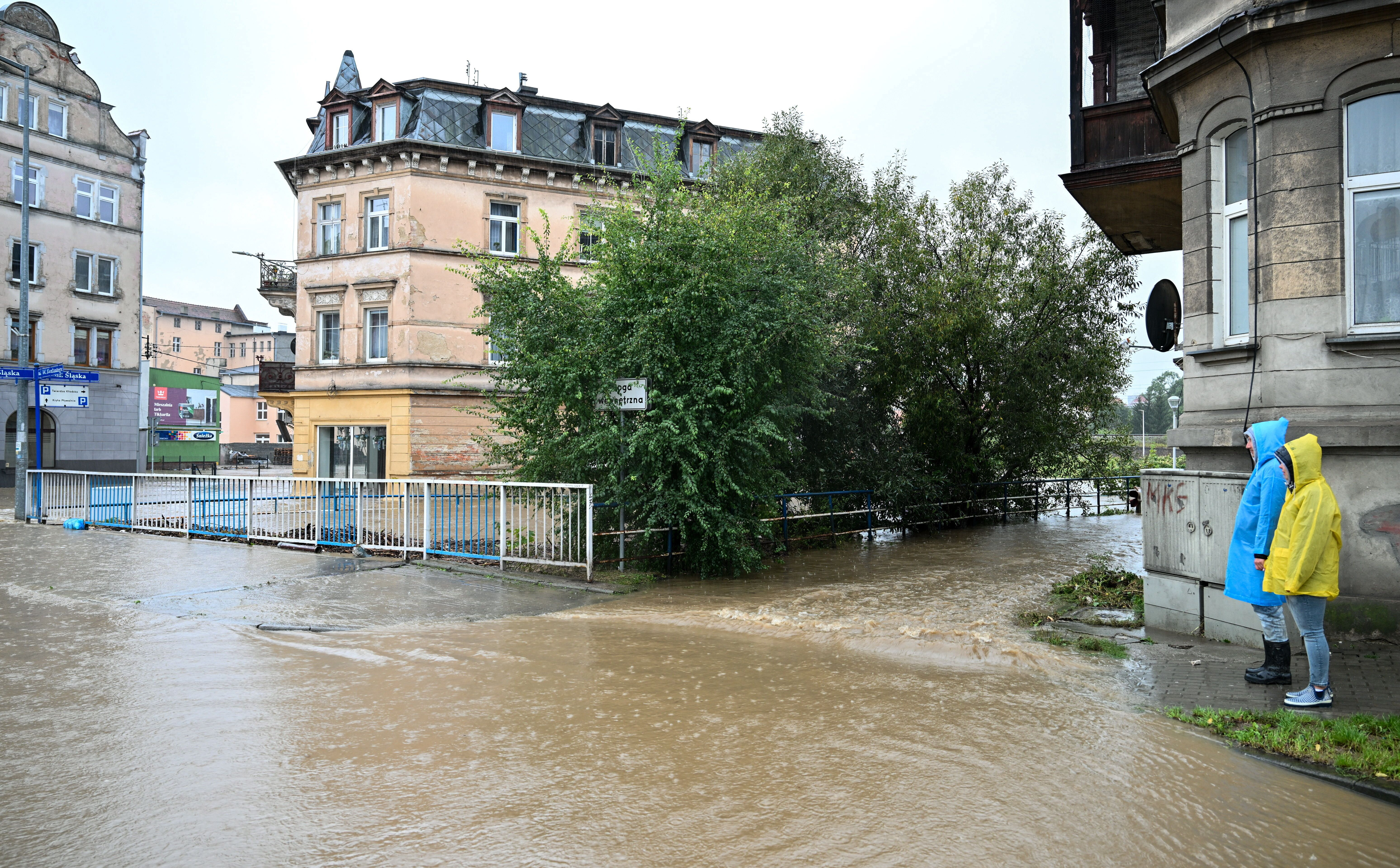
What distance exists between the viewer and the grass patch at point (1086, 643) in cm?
779

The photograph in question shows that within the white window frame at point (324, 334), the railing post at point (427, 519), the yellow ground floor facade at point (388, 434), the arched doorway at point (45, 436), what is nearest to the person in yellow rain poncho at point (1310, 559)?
the railing post at point (427, 519)

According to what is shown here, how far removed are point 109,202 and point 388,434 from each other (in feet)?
66.8

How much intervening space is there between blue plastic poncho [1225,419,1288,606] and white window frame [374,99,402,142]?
28280 mm

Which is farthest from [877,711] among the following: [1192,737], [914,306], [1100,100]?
[914,306]

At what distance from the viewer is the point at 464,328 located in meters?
30.0

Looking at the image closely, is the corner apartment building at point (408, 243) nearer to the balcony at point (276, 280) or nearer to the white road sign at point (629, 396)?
the balcony at point (276, 280)

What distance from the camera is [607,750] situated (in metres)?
5.29

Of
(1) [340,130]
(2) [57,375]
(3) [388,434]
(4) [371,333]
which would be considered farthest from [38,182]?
(2) [57,375]

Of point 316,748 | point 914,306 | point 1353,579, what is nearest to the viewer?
point 316,748

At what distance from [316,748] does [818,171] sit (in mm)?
18209

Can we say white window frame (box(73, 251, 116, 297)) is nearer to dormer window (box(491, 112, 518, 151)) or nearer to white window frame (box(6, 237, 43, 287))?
white window frame (box(6, 237, 43, 287))

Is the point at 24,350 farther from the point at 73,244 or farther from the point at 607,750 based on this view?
the point at 607,750

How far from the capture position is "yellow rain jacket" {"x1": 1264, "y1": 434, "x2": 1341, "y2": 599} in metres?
6.01

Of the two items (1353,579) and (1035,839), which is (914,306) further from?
(1035,839)
